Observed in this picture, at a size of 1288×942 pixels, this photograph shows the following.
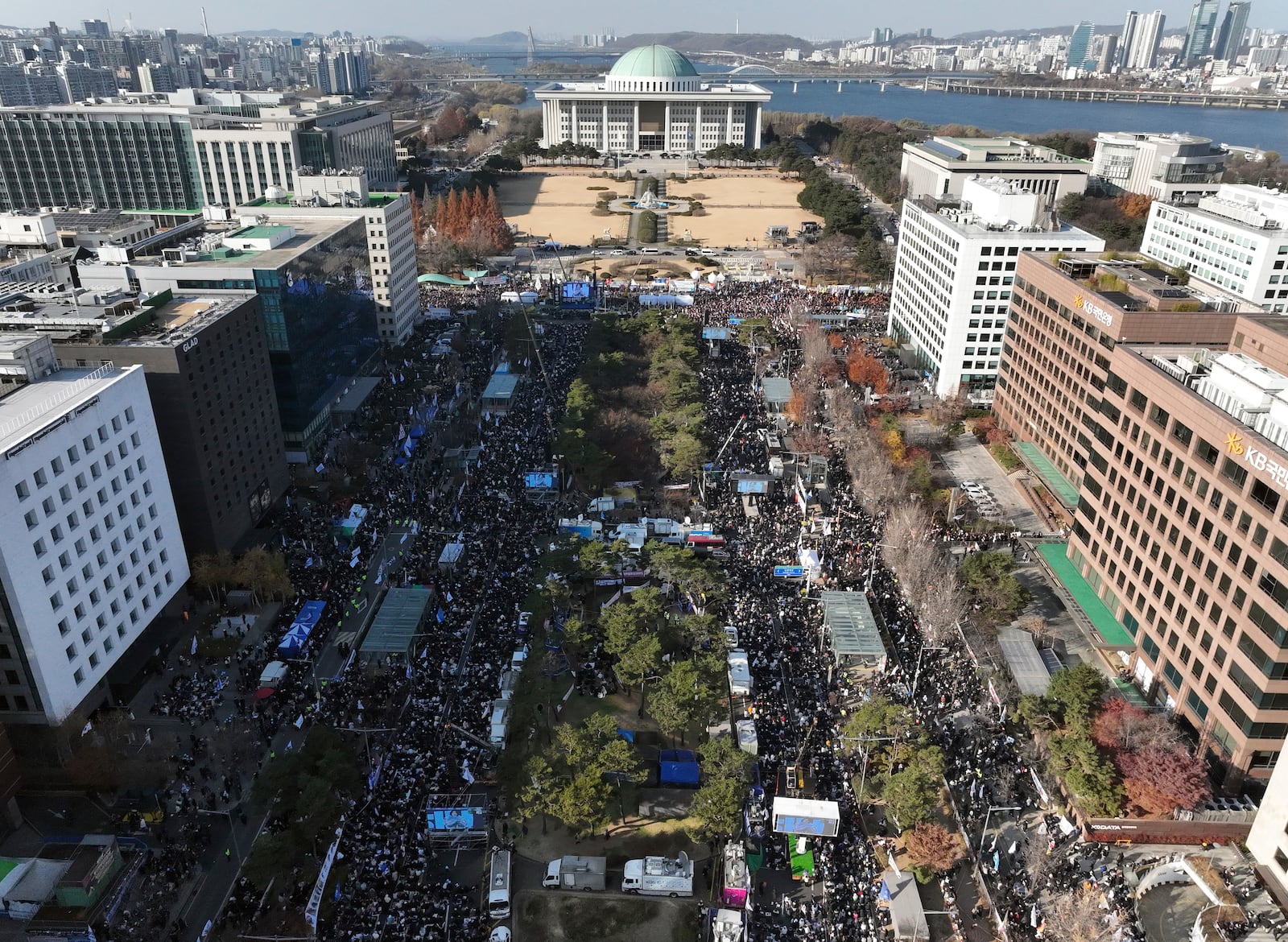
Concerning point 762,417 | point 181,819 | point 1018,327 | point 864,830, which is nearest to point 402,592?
point 181,819

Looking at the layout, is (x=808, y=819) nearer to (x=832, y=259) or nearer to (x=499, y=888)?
(x=499, y=888)

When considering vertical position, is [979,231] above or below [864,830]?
above

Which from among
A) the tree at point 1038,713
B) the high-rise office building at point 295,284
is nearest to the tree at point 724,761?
the tree at point 1038,713

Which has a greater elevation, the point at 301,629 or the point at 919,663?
the point at 301,629

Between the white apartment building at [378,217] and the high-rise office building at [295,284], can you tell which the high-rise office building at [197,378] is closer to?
the high-rise office building at [295,284]

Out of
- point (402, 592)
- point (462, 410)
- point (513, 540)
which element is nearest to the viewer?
point (402, 592)

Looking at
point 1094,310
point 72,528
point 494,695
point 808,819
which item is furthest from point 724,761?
point 1094,310

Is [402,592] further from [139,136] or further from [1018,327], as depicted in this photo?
A: [139,136]
